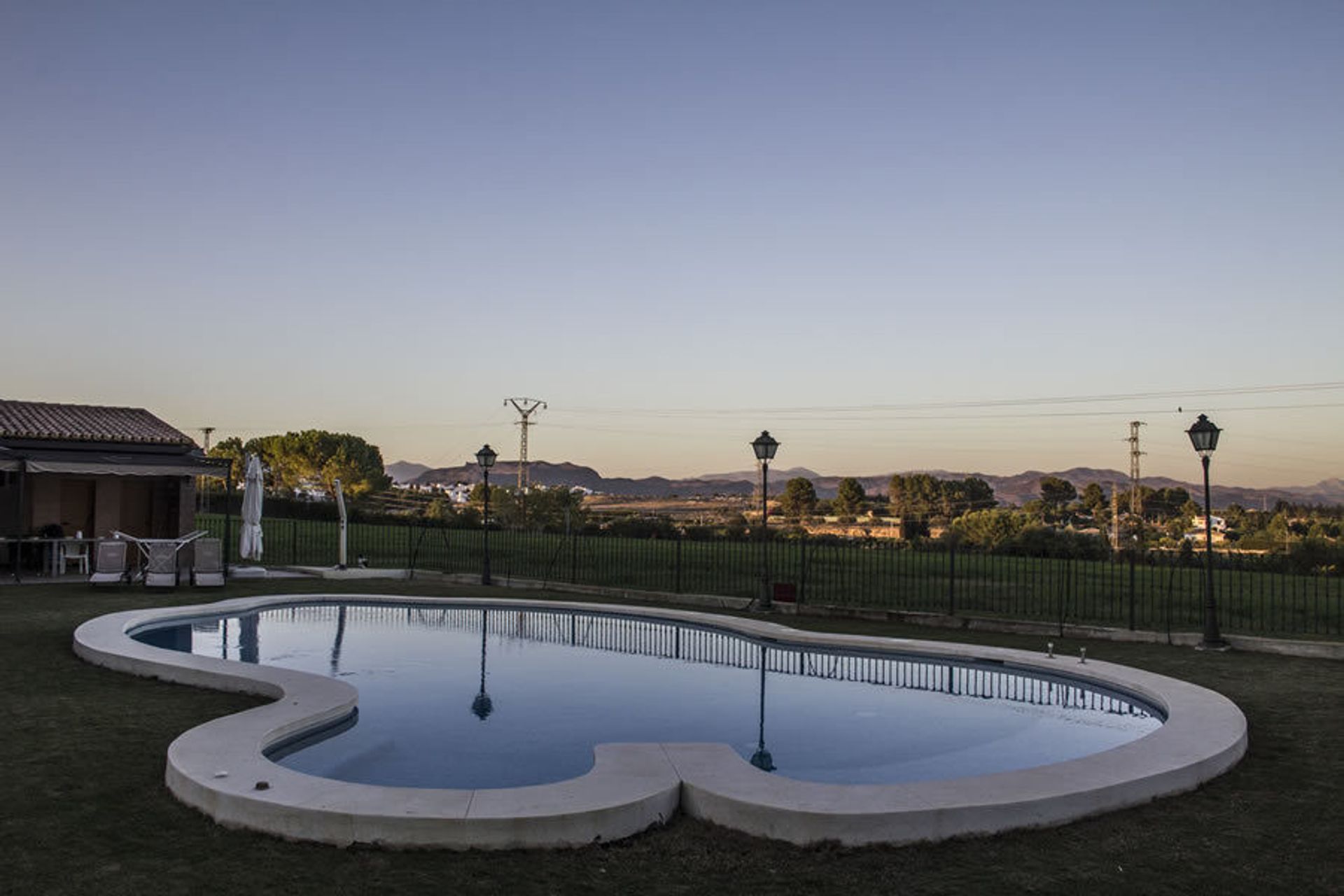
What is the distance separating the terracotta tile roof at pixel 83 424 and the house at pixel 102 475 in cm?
2

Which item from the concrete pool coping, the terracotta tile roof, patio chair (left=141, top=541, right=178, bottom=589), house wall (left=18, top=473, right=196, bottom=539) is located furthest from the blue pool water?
the terracotta tile roof

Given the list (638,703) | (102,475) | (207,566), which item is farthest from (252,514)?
(638,703)

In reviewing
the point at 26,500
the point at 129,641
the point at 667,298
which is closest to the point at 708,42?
the point at 667,298

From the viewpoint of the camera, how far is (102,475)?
19500mm

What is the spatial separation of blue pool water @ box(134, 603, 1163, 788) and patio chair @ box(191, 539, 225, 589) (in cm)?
293

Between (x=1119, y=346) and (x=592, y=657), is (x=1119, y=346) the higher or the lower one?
the higher one

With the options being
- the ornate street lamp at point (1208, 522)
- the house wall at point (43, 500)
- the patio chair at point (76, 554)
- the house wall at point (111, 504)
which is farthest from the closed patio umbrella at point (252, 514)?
the ornate street lamp at point (1208, 522)

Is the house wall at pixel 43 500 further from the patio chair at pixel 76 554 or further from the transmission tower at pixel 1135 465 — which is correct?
the transmission tower at pixel 1135 465

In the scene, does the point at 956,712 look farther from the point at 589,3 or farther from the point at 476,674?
the point at 589,3

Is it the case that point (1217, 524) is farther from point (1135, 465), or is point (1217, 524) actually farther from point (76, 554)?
point (76, 554)

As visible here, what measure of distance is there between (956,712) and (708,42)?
1450 centimetres

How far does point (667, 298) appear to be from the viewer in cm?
2950

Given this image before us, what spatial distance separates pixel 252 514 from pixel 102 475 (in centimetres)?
354

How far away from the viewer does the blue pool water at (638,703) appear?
7.14 metres
